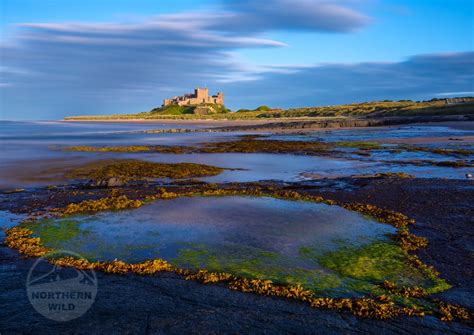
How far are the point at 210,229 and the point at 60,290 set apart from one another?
4469 mm

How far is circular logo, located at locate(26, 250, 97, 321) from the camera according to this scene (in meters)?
6.25

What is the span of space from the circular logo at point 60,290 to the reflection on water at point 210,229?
1.05 meters

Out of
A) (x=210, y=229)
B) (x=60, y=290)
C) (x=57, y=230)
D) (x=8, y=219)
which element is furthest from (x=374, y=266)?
(x=8, y=219)

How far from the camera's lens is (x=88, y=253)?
8914 millimetres

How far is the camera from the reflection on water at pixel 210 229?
9234 millimetres

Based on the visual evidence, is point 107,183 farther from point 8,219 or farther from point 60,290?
point 60,290

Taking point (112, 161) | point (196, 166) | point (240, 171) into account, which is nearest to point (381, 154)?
point (240, 171)

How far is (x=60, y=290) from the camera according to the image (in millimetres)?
6938

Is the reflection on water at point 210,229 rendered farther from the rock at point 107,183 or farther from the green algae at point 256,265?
the rock at point 107,183

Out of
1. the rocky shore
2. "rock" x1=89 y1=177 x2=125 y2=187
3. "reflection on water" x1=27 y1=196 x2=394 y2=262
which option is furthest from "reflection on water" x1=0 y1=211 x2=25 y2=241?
"rock" x1=89 y1=177 x2=125 y2=187

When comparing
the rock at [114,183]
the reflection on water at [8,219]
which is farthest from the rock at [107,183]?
the reflection on water at [8,219]

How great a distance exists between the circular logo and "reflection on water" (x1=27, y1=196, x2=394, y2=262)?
1047mm

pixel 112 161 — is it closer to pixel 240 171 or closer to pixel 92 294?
pixel 240 171

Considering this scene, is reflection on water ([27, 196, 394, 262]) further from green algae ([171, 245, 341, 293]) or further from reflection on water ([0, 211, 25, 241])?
reflection on water ([0, 211, 25, 241])
